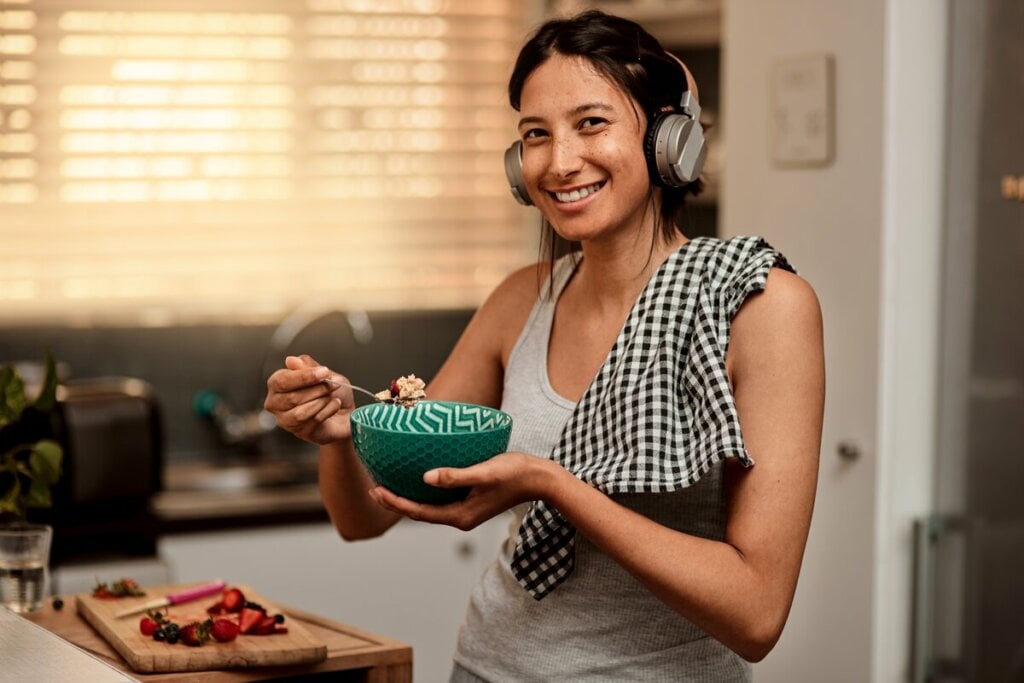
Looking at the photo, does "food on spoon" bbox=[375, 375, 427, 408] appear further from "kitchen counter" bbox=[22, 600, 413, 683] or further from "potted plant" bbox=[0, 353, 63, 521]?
"potted plant" bbox=[0, 353, 63, 521]

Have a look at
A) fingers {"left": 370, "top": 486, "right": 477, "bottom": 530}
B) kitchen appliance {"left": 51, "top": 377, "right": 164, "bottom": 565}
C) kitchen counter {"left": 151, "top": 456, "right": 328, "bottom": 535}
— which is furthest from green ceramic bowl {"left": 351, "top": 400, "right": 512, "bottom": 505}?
kitchen counter {"left": 151, "top": 456, "right": 328, "bottom": 535}

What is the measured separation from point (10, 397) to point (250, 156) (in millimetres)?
1774

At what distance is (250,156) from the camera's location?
10.8ft

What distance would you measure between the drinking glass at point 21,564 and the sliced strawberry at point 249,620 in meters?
0.32

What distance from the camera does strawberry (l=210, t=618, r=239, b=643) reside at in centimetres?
141

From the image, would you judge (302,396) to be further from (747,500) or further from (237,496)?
Answer: (237,496)

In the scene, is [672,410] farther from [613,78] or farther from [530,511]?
[613,78]

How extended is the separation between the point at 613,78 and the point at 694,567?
0.50 m

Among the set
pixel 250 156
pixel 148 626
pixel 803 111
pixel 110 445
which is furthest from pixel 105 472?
pixel 803 111

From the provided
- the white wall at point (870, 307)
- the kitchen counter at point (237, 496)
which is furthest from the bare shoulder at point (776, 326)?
the kitchen counter at point (237, 496)

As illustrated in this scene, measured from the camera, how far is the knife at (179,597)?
5.08ft

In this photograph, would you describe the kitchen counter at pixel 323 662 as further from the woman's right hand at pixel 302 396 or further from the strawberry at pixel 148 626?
the woman's right hand at pixel 302 396

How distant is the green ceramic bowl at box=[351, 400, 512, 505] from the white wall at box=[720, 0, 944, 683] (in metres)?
1.27

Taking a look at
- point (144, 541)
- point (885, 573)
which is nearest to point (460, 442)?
point (885, 573)
